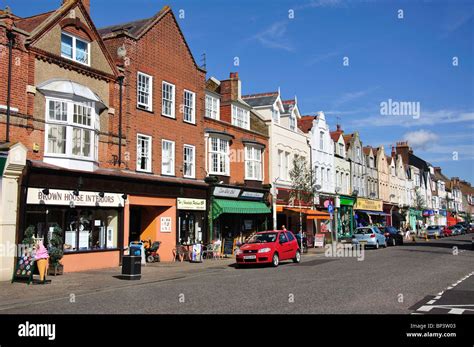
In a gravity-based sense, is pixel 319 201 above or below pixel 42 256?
above

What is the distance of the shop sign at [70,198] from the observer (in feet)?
61.6

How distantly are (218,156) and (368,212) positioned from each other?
33.4 m

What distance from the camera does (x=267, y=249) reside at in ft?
73.3

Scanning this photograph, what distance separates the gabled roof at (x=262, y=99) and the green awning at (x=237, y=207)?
335 inches

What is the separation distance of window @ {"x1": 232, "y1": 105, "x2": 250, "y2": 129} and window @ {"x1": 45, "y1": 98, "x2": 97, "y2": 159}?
14216mm

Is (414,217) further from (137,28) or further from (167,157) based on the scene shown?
(137,28)

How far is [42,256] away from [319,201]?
1264 inches

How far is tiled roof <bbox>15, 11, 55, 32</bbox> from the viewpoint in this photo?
20.8m

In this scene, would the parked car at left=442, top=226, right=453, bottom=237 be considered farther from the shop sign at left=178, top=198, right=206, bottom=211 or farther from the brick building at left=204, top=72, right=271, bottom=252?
the shop sign at left=178, top=198, right=206, bottom=211

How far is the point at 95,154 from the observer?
21734 mm

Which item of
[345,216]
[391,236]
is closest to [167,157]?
[391,236]

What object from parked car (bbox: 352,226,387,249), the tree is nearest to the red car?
the tree
